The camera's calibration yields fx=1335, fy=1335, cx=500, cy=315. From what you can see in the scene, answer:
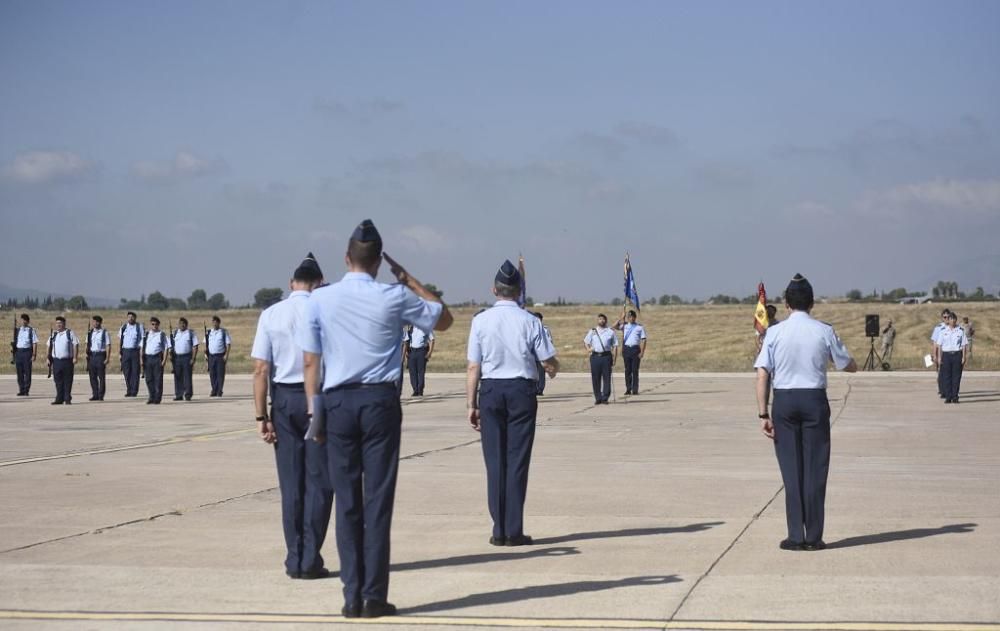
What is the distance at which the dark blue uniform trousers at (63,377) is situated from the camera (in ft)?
89.9

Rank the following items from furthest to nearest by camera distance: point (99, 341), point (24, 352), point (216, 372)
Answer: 1. point (24, 352)
2. point (216, 372)
3. point (99, 341)

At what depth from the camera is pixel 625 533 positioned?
32.4ft

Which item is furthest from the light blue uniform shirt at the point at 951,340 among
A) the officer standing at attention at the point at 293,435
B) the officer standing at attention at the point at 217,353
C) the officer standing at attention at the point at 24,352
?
the officer standing at attention at the point at 24,352

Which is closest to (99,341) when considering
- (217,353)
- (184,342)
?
(184,342)

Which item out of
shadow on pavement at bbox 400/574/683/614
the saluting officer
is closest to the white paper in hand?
shadow on pavement at bbox 400/574/683/614

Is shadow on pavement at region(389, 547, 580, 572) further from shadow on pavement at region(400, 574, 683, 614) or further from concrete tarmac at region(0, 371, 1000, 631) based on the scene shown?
shadow on pavement at region(400, 574, 683, 614)

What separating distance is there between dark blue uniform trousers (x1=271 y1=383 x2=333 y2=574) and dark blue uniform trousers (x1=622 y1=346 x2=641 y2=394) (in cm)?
2031

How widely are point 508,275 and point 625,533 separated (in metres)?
2.09

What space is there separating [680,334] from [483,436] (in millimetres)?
73532

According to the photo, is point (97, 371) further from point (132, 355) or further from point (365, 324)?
point (365, 324)

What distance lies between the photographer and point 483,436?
9.77m

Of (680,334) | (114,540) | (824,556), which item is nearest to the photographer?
(824,556)

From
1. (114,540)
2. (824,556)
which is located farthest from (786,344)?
(114,540)

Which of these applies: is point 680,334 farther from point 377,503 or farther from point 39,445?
point 377,503
